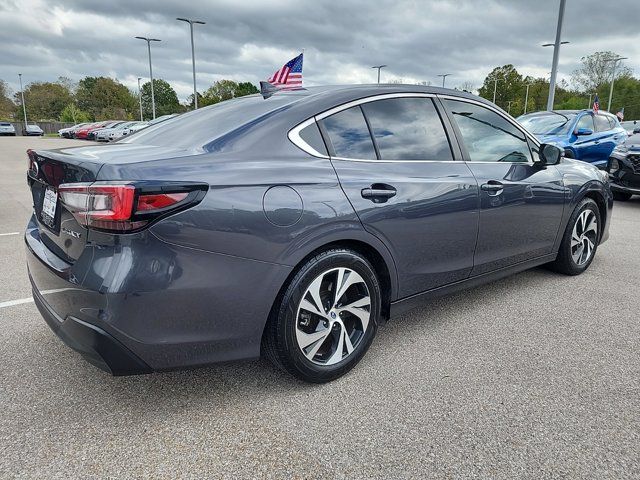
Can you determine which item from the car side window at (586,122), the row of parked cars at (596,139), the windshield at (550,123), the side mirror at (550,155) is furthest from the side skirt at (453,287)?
the car side window at (586,122)

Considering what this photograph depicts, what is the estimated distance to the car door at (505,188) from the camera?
3281 millimetres

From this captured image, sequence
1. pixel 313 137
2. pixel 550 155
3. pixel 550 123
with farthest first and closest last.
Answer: pixel 550 123, pixel 550 155, pixel 313 137

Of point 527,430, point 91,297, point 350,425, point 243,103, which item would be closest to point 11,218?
point 243,103

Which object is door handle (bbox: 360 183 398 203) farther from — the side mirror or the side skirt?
the side mirror

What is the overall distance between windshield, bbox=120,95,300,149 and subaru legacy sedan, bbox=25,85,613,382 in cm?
2

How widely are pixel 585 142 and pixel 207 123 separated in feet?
32.0

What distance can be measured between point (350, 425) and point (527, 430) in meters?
0.80

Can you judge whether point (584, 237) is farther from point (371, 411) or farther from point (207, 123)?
point (207, 123)

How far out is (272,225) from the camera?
220 centimetres

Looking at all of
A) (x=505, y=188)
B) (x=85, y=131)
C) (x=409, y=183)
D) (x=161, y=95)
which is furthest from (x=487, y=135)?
(x=161, y=95)

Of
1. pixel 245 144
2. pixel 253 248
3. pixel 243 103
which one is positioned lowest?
pixel 253 248

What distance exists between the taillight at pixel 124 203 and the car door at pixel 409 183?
86 cm

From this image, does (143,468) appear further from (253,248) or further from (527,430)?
(527,430)

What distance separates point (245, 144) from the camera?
7.64 ft
